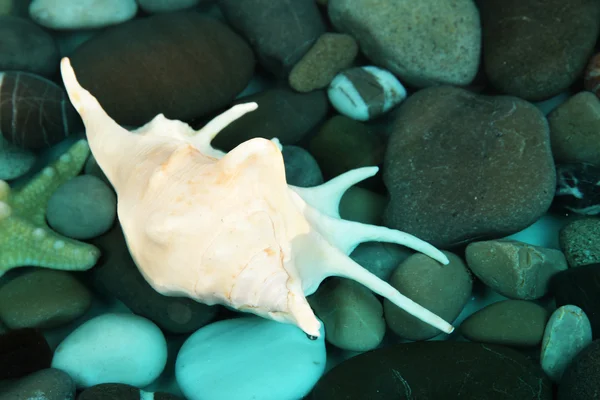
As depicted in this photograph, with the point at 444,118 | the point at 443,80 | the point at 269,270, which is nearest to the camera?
the point at 269,270

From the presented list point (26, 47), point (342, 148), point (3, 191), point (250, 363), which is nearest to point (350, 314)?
point (250, 363)

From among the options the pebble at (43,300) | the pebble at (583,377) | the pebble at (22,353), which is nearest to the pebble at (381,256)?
the pebble at (583,377)

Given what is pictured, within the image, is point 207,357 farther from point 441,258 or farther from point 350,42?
point 350,42

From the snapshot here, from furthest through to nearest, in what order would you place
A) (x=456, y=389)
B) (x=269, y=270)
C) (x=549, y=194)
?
(x=549, y=194)
(x=456, y=389)
(x=269, y=270)

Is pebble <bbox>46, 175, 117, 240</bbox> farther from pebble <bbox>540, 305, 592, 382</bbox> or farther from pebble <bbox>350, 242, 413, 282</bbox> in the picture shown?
pebble <bbox>540, 305, 592, 382</bbox>

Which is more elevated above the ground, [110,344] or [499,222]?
[499,222]

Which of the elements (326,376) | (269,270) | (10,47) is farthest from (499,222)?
(10,47)

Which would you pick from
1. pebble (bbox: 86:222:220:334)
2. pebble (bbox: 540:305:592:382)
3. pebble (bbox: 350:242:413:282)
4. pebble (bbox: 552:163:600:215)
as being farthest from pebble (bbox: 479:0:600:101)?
pebble (bbox: 86:222:220:334)
